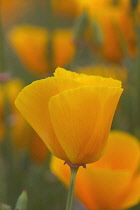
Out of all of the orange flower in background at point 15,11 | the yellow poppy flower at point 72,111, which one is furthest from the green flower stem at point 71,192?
the orange flower in background at point 15,11

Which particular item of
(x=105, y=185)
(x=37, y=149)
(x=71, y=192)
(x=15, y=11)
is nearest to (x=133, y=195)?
(x=105, y=185)

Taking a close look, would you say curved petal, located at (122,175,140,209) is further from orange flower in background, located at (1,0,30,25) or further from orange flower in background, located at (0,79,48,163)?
orange flower in background, located at (1,0,30,25)

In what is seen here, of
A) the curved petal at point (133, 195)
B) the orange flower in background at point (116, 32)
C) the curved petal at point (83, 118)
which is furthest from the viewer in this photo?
the orange flower in background at point (116, 32)

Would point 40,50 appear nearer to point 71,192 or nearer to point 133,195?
point 133,195

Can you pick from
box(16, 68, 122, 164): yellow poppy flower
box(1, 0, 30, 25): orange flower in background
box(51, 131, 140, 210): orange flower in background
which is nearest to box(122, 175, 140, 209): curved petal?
box(51, 131, 140, 210): orange flower in background

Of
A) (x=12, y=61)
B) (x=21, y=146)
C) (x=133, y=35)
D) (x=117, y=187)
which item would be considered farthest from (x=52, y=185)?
(x=12, y=61)

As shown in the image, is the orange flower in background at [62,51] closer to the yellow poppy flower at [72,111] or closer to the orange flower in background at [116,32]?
the orange flower in background at [116,32]

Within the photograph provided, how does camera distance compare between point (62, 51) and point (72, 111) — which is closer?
point (72, 111)
